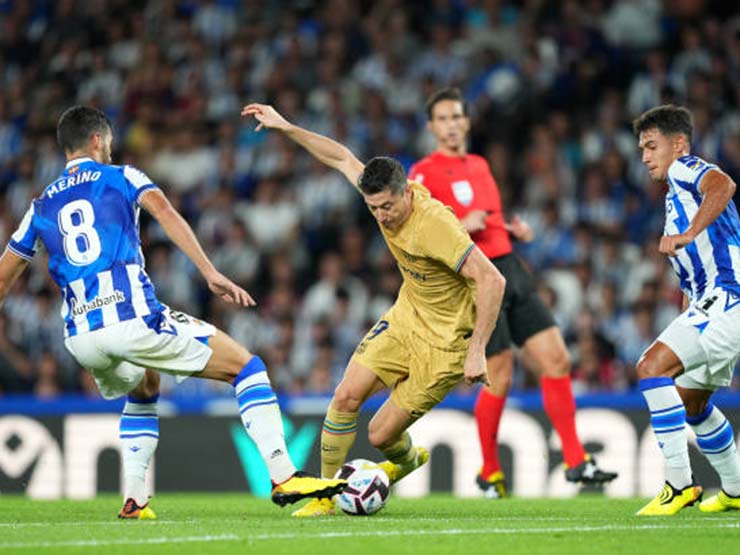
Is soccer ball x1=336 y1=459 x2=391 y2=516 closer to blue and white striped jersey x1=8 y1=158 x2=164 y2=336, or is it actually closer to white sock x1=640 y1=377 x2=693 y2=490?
blue and white striped jersey x1=8 y1=158 x2=164 y2=336

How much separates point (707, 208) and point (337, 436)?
233cm

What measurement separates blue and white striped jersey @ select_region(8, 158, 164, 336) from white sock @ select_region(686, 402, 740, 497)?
9.78 feet

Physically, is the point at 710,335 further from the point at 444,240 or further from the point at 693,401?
the point at 444,240

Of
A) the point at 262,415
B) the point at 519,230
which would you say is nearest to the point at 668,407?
the point at 262,415

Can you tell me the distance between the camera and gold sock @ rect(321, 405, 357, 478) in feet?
26.7

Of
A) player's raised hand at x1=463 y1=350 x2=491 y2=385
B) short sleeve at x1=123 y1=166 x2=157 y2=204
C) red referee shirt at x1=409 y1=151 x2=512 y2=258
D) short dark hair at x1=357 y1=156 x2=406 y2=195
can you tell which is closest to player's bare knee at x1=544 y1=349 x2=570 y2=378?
red referee shirt at x1=409 y1=151 x2=512 y2=258

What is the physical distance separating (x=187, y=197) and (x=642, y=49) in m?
5.24

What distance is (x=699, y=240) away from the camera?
7816 millimetres

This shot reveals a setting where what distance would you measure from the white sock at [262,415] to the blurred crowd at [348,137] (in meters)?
6.00

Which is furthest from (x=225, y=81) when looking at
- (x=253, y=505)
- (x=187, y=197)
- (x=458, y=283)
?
(x=458, y=283)

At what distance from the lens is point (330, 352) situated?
14219 millimetres

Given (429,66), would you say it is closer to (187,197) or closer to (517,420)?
(187,197)

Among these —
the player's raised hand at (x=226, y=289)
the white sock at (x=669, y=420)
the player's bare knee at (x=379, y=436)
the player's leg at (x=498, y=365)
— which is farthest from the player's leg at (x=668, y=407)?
the player's leg at (x=498, y=365)

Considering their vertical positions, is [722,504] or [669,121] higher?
[669,121]
